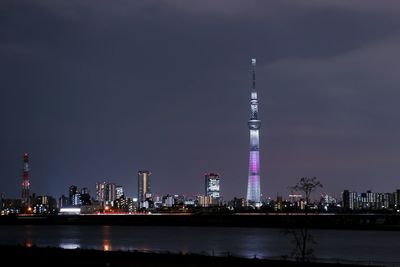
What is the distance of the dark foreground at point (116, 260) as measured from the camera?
5634cm

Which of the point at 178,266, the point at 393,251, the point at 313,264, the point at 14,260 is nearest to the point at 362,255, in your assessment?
the point at 393,251

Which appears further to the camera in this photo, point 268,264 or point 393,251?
point 393,251

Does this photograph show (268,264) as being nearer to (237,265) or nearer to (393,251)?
(237,265)

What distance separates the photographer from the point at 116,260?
60.6 m

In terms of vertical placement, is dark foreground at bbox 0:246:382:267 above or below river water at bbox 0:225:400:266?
above

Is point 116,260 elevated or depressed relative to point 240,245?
elevated

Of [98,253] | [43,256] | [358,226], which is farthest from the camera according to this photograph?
[358,226]

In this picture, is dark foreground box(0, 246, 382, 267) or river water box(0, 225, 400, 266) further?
river water box(0, 225, 400, 266)

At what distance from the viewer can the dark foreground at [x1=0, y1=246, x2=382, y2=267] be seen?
56.3 meters

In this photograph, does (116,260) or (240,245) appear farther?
(240,245)

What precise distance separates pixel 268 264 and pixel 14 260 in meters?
20.6

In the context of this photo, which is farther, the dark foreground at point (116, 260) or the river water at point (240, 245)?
the river water at point (240, 245)

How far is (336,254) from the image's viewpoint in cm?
8975

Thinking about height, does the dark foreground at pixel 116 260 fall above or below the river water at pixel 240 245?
above
